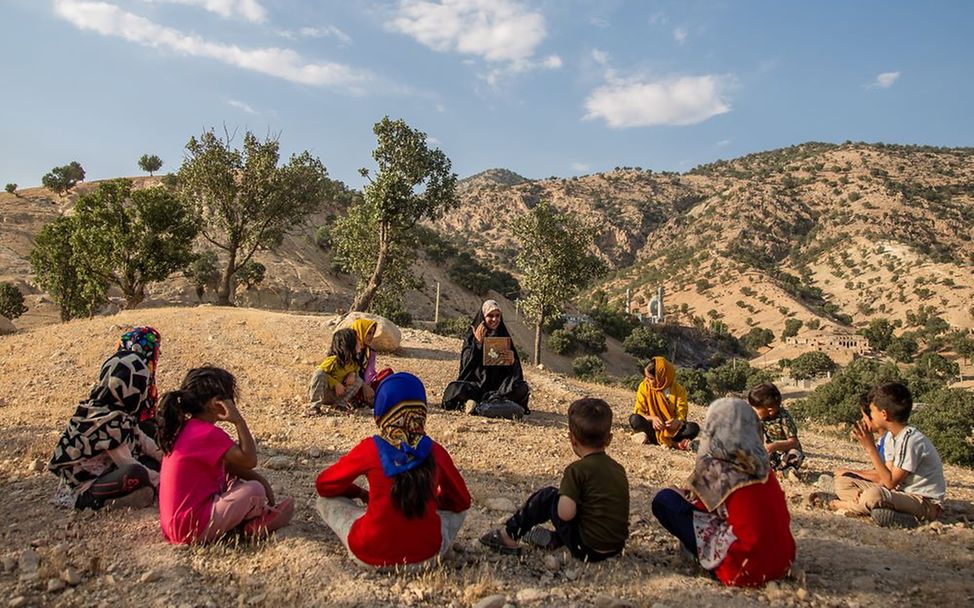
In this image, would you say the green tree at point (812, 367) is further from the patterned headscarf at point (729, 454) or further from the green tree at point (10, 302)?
the green tree at point (10, 302)

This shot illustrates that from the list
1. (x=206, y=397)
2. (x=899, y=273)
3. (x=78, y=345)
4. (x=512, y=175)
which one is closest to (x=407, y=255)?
(x=78, y=345)

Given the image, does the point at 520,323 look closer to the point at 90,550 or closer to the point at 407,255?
the point at 407,255

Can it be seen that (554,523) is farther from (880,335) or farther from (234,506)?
(880,335)

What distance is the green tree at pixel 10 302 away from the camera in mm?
31234

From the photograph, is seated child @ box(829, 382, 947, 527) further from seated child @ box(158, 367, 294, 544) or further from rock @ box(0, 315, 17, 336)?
rock @ box(0, 315, 17, 336)

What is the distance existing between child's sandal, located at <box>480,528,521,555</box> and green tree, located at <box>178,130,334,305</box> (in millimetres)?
21636

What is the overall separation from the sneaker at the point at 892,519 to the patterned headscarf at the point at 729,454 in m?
2.34

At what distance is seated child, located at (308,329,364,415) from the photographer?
8.14 meters

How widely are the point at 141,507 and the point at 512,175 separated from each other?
16992 cm

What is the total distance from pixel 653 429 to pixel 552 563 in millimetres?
4709

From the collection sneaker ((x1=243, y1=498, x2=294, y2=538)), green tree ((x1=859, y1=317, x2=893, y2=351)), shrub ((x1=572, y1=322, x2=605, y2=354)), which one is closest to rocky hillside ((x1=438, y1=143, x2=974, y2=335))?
green tree ((x1=859, y1=317, x2=893, y2=351))

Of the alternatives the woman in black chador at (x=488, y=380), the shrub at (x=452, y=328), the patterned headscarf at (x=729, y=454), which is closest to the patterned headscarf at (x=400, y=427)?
the patterned headscarf at (x=729, y=454)

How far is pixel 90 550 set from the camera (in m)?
3.71

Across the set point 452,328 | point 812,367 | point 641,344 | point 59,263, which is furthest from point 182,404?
point 812,367
